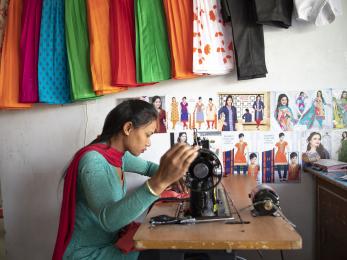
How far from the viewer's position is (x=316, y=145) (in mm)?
2209

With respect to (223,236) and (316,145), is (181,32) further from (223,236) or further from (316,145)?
(223,236)

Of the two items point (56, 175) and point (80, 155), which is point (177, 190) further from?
point (56, 175)

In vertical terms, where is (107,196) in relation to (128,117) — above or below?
below

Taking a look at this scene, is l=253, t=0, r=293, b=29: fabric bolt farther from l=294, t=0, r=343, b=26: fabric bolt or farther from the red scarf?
the red scarf

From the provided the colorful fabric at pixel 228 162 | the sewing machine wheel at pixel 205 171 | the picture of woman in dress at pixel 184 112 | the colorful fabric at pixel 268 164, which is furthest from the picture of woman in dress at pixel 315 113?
the sewing machine wheel at pixel 205 171

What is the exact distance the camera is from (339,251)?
182 centimetres

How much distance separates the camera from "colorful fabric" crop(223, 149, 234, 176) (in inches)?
89.0

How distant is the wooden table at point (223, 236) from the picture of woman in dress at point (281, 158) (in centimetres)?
105

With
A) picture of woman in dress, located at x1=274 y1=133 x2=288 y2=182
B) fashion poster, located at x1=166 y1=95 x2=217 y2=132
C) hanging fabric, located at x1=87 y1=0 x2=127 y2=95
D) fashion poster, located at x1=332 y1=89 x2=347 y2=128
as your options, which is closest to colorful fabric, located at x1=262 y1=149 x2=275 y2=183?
picture of woman in dress, located at x1=274 y1=133 x2=288 y2=182

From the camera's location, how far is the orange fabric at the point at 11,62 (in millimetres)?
2230

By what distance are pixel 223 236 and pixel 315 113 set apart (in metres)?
1.46

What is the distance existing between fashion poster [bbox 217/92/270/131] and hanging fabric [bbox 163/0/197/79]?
361 millimetres

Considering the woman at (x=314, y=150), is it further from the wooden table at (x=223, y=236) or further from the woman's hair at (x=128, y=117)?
the woman's hair at (x=128, y=117)

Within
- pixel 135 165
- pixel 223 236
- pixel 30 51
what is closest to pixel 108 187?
pixel 223 236
